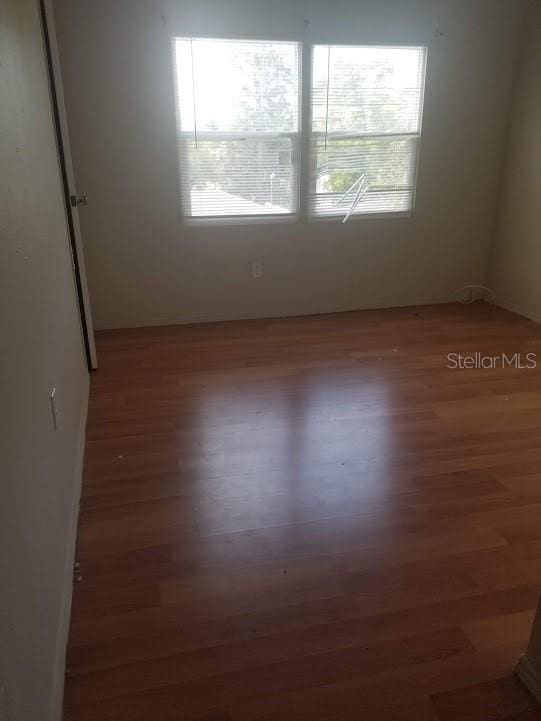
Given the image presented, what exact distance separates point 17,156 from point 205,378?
181cm

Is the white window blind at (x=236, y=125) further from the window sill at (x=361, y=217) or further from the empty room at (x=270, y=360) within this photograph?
the window sill at (x=361, y=217)

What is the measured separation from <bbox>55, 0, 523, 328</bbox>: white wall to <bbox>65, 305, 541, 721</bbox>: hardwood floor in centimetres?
111

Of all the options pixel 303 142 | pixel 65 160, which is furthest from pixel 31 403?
pixel 303 142

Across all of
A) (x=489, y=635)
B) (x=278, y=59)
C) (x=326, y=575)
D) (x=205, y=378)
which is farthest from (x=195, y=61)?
(x=489, y=635)

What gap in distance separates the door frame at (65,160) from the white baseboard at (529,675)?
2.71 metres

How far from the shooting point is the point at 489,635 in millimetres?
1461

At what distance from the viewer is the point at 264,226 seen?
412cm

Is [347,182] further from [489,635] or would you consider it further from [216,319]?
[489,635]

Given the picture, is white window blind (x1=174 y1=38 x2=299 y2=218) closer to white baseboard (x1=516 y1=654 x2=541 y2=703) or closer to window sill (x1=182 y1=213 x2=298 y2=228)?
window sill (x1=182 y1=213 x2=298 y2=228)

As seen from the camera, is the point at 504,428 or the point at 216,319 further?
the point at 216,319

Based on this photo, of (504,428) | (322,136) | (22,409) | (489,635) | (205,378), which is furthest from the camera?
(322,136)

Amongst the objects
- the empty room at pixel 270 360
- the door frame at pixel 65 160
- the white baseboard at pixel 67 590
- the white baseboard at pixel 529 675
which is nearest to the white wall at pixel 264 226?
the empty room at pixel 270 360

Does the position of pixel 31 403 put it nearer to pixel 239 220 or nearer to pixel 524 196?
pixel 239 220

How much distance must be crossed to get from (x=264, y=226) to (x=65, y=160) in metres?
1.70
